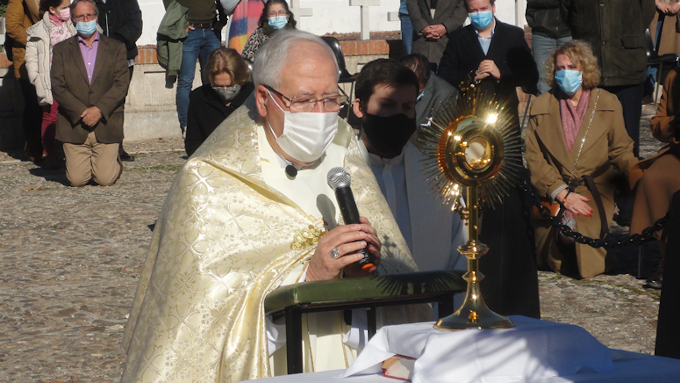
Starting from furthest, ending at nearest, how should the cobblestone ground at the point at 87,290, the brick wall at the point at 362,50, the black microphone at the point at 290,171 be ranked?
the brick wall at the point at 362,50 → the cobblestone ground at the point at 87,290 → the black microphone at the point at 290,171

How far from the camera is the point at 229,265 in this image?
9.71ft

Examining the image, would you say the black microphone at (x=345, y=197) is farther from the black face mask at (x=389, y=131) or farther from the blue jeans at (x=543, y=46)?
the blue jeans at (x=543, y=46)

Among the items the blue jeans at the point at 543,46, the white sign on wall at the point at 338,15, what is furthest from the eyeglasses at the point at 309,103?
the white sign on wall at the point at 338,15

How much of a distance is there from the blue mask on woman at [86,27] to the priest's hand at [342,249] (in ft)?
25.0


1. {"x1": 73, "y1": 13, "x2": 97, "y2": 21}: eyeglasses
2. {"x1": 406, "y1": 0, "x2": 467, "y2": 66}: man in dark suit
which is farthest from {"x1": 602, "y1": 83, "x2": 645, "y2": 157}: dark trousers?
{"x1": 73, "y1": 13, "x2": 97, "y2": 21}: eyeglasses

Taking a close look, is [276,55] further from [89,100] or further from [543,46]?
[89,100]

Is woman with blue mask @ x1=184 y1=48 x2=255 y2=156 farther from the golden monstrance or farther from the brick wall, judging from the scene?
the brick wall

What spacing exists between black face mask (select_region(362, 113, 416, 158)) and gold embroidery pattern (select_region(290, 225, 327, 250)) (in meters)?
0.85

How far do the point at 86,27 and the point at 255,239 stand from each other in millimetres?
7456

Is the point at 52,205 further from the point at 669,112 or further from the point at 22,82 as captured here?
the point at 669,112

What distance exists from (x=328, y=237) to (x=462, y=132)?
0.88 m

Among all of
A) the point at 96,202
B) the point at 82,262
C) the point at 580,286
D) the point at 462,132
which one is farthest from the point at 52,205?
the point at 462,132

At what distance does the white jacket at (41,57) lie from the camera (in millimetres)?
10453

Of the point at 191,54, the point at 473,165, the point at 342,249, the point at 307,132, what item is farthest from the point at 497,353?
the point at 191,54
